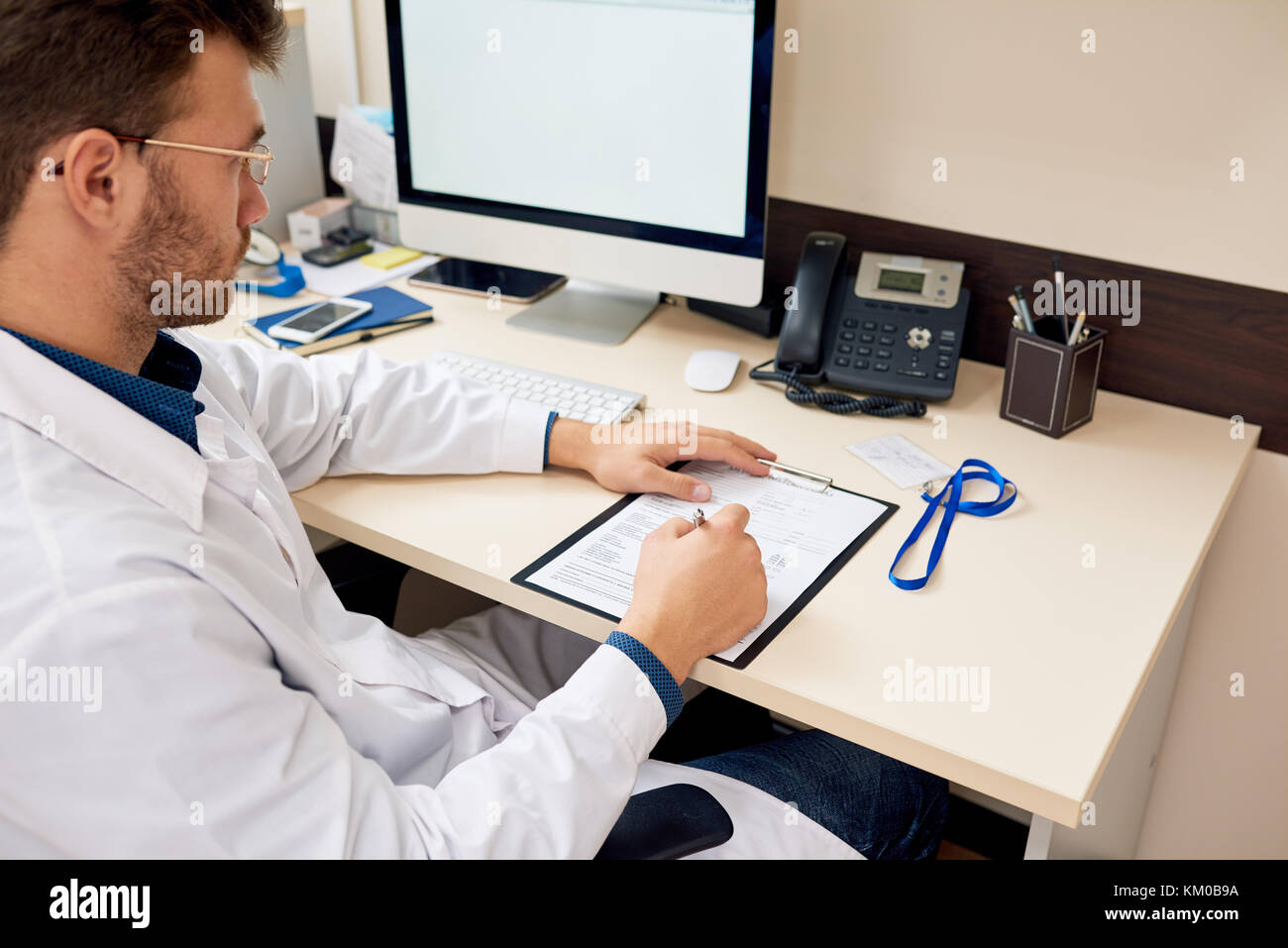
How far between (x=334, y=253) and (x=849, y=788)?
4.22 feet

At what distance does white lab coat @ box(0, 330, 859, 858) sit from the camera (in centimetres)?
73

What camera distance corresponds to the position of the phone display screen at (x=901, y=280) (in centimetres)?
149

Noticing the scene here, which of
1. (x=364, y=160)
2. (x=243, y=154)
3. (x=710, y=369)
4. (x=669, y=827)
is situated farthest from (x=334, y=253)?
(x=669, y=827)

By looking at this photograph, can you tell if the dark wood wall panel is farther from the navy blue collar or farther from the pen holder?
the navy blue collar

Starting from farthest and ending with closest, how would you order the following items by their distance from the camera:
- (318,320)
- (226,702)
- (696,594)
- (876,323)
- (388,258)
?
(388,258)
(318,320)
(876,323)
(696,594)
(226,702)

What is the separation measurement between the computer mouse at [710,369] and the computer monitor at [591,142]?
86 millimetres

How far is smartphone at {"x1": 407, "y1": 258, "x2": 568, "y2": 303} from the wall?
41 centimetres

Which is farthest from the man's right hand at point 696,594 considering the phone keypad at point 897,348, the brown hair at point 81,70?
the brown hair at point 81,70

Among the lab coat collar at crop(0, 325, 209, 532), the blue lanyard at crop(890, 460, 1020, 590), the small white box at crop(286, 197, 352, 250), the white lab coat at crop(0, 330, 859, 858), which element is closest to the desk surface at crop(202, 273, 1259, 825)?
the blue lanyard at crop(890, 460, 1020, 590)

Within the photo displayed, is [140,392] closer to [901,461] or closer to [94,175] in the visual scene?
[94,175]

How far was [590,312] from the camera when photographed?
1.70 m

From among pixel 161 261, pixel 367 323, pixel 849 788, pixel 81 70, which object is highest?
pixel 81 70

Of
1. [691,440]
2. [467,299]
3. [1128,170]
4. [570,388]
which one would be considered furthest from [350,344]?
[1128,170]
